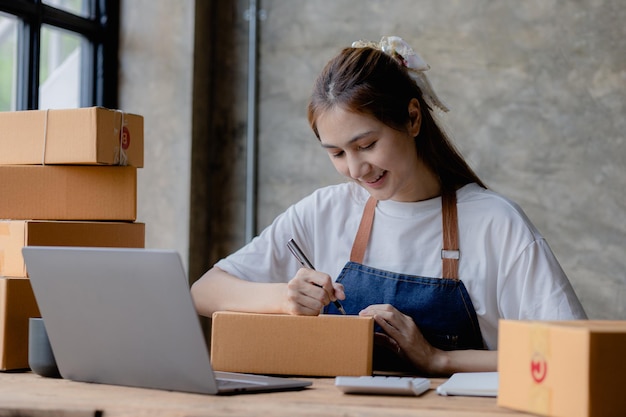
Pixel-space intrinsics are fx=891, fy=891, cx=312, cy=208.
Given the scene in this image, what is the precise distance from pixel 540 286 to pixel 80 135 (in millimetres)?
1021

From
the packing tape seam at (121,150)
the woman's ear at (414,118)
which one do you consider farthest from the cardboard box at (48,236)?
the woman's ear at (414,118)

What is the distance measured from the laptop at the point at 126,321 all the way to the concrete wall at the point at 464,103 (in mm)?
2112

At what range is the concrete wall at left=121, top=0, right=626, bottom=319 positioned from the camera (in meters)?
3.33

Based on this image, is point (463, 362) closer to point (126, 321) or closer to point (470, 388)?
point (470, 388)

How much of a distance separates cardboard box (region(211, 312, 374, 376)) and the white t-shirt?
522mm

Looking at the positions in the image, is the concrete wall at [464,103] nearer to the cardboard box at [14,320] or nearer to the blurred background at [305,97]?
the blurred background at [305,97]

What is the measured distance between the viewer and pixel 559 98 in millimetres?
3385

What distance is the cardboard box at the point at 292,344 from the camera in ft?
5.18

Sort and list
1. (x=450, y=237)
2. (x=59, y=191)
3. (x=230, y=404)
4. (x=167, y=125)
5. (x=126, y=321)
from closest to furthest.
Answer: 1. (x=230, y=404)
2. (x=126, y=321)
3. (x=59, y=191)
4. (x=450, y=237)
5. (x=167, y=125)

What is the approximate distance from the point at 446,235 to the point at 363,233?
211 mm

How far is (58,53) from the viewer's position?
3.43 m

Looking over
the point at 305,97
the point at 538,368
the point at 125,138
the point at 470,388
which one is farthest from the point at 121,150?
the point at 305,97

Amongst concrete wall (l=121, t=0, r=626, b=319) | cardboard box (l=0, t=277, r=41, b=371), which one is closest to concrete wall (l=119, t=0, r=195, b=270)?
concrete wall (l=121, t=0, r=626, b=319)

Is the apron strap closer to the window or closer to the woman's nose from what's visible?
the woman's nose
